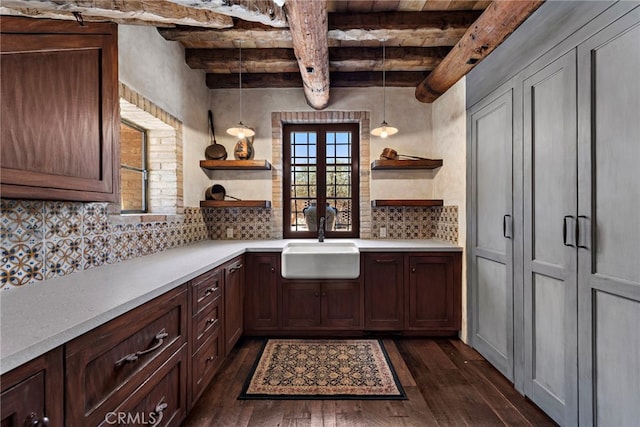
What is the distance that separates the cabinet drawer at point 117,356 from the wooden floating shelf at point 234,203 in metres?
1.71

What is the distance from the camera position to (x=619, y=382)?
1.29 meters

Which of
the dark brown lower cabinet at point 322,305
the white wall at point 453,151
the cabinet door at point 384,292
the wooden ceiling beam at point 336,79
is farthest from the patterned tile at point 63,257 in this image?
the white wall at point 453,151

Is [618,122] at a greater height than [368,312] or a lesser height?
greater

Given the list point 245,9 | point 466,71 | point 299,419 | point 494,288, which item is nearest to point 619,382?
point 494,288

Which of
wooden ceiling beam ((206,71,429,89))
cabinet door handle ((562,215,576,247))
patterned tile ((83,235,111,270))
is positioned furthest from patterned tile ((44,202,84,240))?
cabinet door handle ((562,215,576,247))

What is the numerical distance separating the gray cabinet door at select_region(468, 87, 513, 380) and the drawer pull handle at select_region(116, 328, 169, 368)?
85.1 inches

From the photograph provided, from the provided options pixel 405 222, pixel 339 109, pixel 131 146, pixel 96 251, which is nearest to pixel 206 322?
pixel 96 251

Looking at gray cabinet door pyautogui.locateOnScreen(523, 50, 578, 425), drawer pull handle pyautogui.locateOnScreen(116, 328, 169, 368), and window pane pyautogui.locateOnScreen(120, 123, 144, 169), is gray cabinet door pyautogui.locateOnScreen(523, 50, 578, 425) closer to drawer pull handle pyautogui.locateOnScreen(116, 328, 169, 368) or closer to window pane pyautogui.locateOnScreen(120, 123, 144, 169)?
drawer pull handle pyautogui.locateOnScreen(116, 328, 169, 368)

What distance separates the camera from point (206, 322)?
6.07ft

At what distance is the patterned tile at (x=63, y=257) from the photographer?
142 cm

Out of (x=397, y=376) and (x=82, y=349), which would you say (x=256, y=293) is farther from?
(x=82, y=349)

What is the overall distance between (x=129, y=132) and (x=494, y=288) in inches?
125

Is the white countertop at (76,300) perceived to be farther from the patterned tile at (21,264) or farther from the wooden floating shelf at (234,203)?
the wooden floating shelf at (234,203)

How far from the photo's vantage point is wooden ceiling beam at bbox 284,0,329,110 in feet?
5.70
